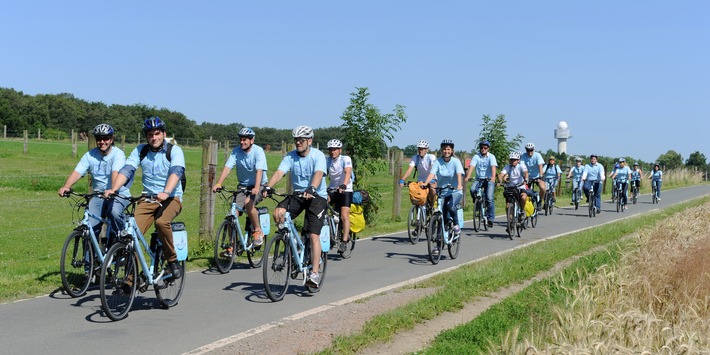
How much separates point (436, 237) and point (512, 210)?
4.93 metres

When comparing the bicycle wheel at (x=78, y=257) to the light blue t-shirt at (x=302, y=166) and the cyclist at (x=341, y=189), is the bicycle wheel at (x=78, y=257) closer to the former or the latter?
the light blue t-shirt at (x=302, y=166)

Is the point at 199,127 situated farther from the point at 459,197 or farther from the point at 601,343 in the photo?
the point at 601,343

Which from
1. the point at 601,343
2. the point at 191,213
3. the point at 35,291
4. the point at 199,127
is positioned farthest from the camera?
the point at 199,127

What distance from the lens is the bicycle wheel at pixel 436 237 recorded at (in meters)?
13.7

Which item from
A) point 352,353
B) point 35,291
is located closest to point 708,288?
point 352,353

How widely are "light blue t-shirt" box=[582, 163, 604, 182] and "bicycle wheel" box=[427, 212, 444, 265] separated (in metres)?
14.3

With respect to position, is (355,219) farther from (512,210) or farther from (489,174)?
(489,174)

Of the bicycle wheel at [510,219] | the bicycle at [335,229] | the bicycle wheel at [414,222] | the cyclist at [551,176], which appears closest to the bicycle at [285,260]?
the bicycle at [335,229]

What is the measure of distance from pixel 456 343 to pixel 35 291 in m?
5.21

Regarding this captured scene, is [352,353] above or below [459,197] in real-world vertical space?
below

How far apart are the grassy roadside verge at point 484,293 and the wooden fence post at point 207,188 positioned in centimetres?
441

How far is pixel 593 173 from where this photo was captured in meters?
27.2

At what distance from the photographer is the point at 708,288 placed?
11.0m

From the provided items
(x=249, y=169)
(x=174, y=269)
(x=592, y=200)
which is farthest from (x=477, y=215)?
(x=174, y=269)
